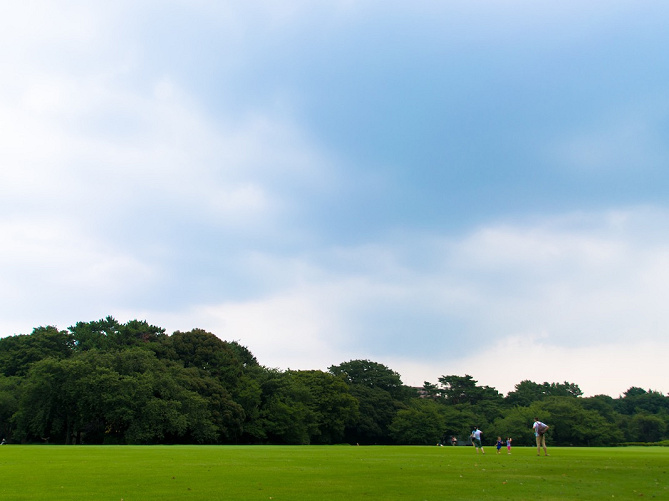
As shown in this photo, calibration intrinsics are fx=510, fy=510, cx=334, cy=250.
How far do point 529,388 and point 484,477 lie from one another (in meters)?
136

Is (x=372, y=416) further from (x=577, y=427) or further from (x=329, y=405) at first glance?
(x=577, y=427)

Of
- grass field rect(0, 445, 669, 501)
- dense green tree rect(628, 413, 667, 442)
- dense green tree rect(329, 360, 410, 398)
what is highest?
dense green tree rect(329, 360, 410, 398)

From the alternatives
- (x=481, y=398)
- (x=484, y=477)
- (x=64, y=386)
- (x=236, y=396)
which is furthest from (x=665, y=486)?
(x=481, y=398)

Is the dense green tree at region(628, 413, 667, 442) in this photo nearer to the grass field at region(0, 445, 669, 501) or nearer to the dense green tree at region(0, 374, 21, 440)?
the grass field at region(0, 445, 669, 501)

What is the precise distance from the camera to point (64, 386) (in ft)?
210

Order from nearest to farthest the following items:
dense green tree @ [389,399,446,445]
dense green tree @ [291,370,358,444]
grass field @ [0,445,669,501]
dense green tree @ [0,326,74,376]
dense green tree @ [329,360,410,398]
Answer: grass field @ [0,445,669,501] → dense green tree @ [0,326,74,376] → dense green tree @ [291,370,358,444] → dense green tree @ [389,399,446,445] → dense green tree @ [329,360,410,398]

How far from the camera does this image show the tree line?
6506 centimetres

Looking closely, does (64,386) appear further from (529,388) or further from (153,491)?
(529,388)

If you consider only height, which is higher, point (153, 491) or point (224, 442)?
point (153, 491)

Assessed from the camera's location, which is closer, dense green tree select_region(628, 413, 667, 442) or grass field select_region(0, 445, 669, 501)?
grass field select_region(0, 445, 669, 501)

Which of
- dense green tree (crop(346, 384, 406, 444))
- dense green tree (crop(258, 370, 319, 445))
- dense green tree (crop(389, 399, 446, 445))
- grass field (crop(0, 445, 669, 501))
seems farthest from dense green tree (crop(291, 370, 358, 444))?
grass field (crop(0, 445, 669, 501))

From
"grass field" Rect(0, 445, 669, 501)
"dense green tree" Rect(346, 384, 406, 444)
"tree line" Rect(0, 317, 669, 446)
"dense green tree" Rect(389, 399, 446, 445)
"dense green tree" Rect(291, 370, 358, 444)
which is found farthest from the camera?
"dense green tree" Rect(346, 384, 406, 444)

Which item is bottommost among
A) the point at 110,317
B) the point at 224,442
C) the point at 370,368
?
the point at 224,442

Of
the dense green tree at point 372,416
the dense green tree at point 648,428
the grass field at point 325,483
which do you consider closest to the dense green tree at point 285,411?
the dense green tree at point 372,416
